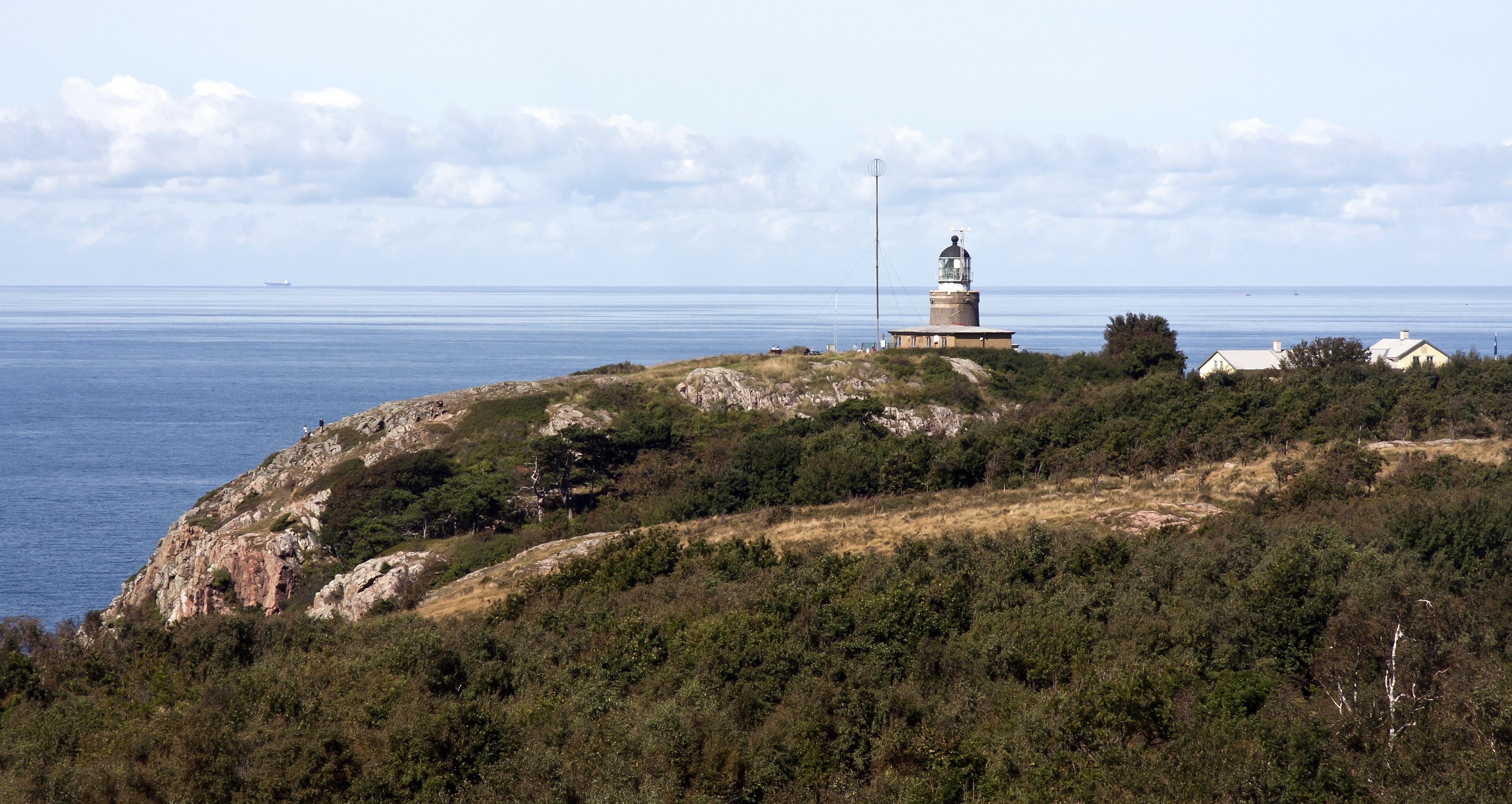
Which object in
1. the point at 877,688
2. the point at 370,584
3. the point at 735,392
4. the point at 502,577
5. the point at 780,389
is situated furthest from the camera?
the point at 780,389

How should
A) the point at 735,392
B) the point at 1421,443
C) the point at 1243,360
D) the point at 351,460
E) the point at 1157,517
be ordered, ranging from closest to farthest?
the point at 1157,517
the point at 1421,443
the point at 351,460
the point at 735,392
the point at 1243,360

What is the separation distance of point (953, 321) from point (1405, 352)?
32.6m

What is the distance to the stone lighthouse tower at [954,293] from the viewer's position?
232ft

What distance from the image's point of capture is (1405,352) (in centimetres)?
7875

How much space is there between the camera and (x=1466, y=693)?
723 inches

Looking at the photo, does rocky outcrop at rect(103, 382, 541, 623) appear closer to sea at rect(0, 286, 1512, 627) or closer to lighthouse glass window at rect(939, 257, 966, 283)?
sea at rect(0, 286, 1512, 627)

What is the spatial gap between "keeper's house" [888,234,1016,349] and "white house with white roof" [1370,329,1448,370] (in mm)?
24085

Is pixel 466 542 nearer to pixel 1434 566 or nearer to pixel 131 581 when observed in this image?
pixel 131 581

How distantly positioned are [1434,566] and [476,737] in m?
21.7

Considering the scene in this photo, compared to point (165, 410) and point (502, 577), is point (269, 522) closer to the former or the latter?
point (502, 577)

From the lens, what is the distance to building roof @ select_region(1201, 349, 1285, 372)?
76.2 m

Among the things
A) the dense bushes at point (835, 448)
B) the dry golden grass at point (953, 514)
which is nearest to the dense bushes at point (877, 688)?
the dry golden grass at point (953, 514)

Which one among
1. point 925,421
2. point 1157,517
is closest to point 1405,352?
point 925,421

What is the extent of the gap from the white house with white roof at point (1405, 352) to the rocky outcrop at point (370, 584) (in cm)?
5712
